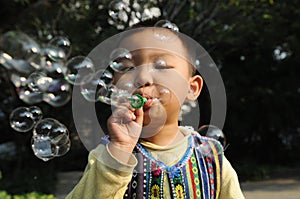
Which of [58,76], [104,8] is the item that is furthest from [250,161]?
[58,76]

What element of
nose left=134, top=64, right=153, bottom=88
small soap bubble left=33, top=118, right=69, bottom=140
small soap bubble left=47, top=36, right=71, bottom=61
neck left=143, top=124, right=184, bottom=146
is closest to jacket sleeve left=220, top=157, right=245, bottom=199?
neck left=143, top=124, right=184, bottom=146

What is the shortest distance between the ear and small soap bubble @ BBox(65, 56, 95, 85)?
1.33 meters

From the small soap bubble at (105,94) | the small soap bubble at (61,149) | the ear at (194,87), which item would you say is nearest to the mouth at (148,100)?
the ear at (194,87)

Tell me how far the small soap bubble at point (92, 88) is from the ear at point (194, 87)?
2.26ft

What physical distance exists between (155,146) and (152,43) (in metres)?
0.38

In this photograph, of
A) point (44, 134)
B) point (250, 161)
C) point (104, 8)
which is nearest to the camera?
point (44, 134)

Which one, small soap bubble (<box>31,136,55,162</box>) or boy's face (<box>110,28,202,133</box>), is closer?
boy's face (<box>110,28,202,133</box>)

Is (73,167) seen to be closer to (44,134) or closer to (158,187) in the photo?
(44,134)

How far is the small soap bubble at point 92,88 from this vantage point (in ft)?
8.40

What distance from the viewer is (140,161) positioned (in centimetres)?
177

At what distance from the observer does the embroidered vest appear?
68.1 inches

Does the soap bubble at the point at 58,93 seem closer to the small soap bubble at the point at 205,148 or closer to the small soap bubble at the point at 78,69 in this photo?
the small soap bubble at the point at 78,69

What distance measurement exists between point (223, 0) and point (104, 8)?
2.28m

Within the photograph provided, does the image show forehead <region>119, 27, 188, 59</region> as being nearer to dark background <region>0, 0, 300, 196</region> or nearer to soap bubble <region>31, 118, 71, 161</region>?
soap bubble <region>31, 118, 71, 161</region>
